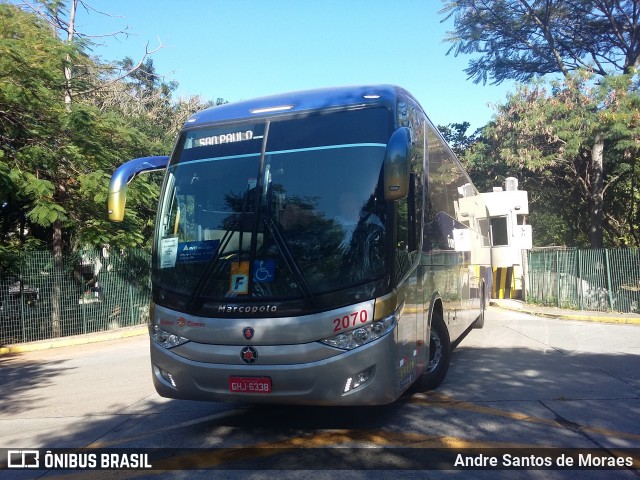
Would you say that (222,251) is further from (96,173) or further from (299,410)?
(96,173)

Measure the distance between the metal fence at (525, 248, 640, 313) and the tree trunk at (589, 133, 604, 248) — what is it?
150 inches

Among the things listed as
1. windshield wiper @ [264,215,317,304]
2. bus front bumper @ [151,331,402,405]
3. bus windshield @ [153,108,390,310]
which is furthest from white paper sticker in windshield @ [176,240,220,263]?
bus front bumper @ [151,331,402,405]

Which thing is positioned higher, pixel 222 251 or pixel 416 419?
pixel 222 251

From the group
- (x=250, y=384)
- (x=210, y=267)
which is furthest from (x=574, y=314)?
(x=210, y=267)

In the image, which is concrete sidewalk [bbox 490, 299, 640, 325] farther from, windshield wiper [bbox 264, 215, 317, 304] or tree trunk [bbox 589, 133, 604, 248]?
windshield wiper [bbox 264, 215, 317, 304]

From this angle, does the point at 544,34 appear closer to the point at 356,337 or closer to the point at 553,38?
the point at 553,38

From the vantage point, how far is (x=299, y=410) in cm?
638

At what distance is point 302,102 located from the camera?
18.6ft

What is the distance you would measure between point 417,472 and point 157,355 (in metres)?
2.64

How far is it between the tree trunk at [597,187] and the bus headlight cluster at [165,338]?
59.2 ft

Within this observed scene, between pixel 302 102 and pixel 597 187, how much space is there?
18.7 meters

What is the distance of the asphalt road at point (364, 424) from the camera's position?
470 centimetres

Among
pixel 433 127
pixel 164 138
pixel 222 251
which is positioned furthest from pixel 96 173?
pixel 222 251

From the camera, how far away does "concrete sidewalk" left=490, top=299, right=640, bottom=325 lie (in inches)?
615
